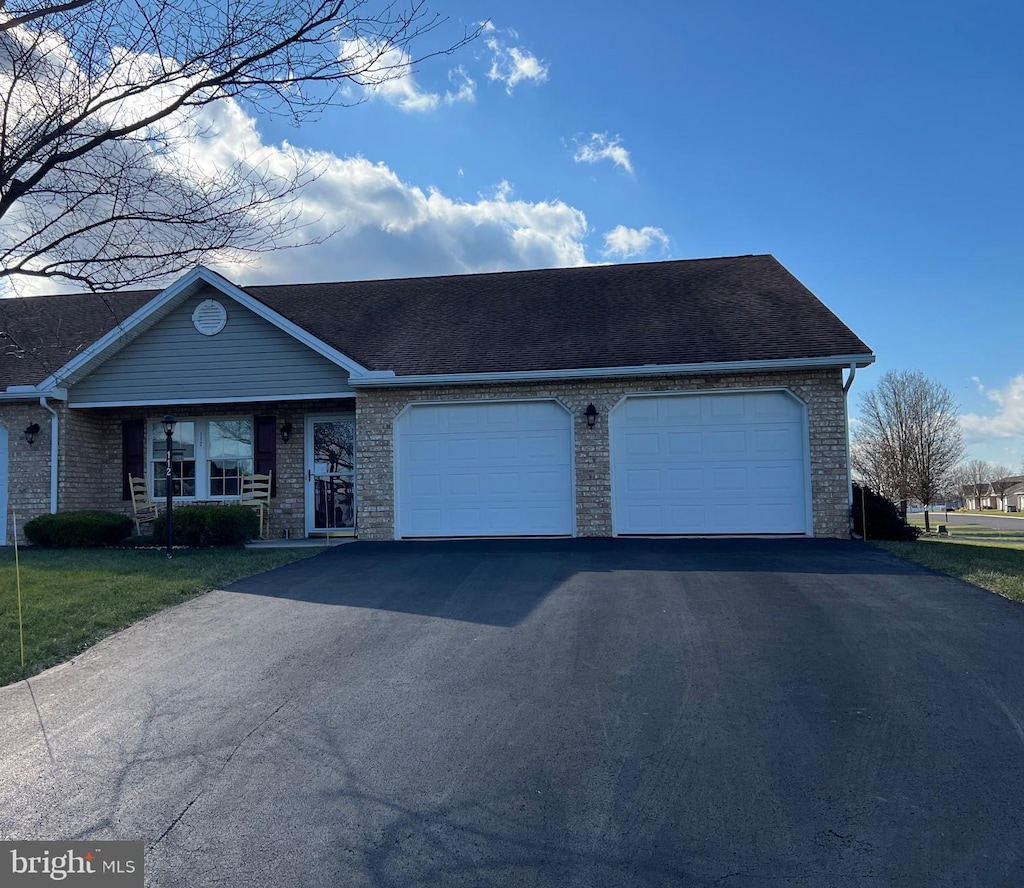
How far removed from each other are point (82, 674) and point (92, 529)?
26.6 ft

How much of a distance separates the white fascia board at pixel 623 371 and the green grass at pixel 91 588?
10.8 ft

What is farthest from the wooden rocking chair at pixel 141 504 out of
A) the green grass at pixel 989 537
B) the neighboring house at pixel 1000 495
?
the neighboring house at pixel 1000 495

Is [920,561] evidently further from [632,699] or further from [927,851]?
[927,851]

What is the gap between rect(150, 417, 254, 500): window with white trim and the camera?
15266 mm

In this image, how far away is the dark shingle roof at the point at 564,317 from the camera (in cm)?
1325

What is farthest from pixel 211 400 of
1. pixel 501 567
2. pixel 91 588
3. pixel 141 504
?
pixel 501 567

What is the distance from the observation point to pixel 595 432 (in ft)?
43.1

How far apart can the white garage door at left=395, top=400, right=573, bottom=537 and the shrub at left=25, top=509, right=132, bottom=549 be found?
4.97 meters

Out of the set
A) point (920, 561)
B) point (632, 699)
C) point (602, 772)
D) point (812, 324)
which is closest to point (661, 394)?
point (812, 324)

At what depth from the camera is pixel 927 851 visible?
3436 mm

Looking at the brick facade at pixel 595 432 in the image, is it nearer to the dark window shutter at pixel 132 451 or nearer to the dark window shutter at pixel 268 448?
the dark window shutter at pixel 268 448

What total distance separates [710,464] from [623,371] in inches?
83.6

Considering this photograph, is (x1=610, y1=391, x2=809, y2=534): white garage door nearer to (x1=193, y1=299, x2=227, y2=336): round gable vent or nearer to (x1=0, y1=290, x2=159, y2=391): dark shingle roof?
(x1=193, y1=299, x2=227, y2=336): round gable vent

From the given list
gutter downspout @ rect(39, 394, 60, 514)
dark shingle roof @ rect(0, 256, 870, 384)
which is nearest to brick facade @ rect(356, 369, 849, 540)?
dark shingle roof @ rect(0, 256, 870, 384)
